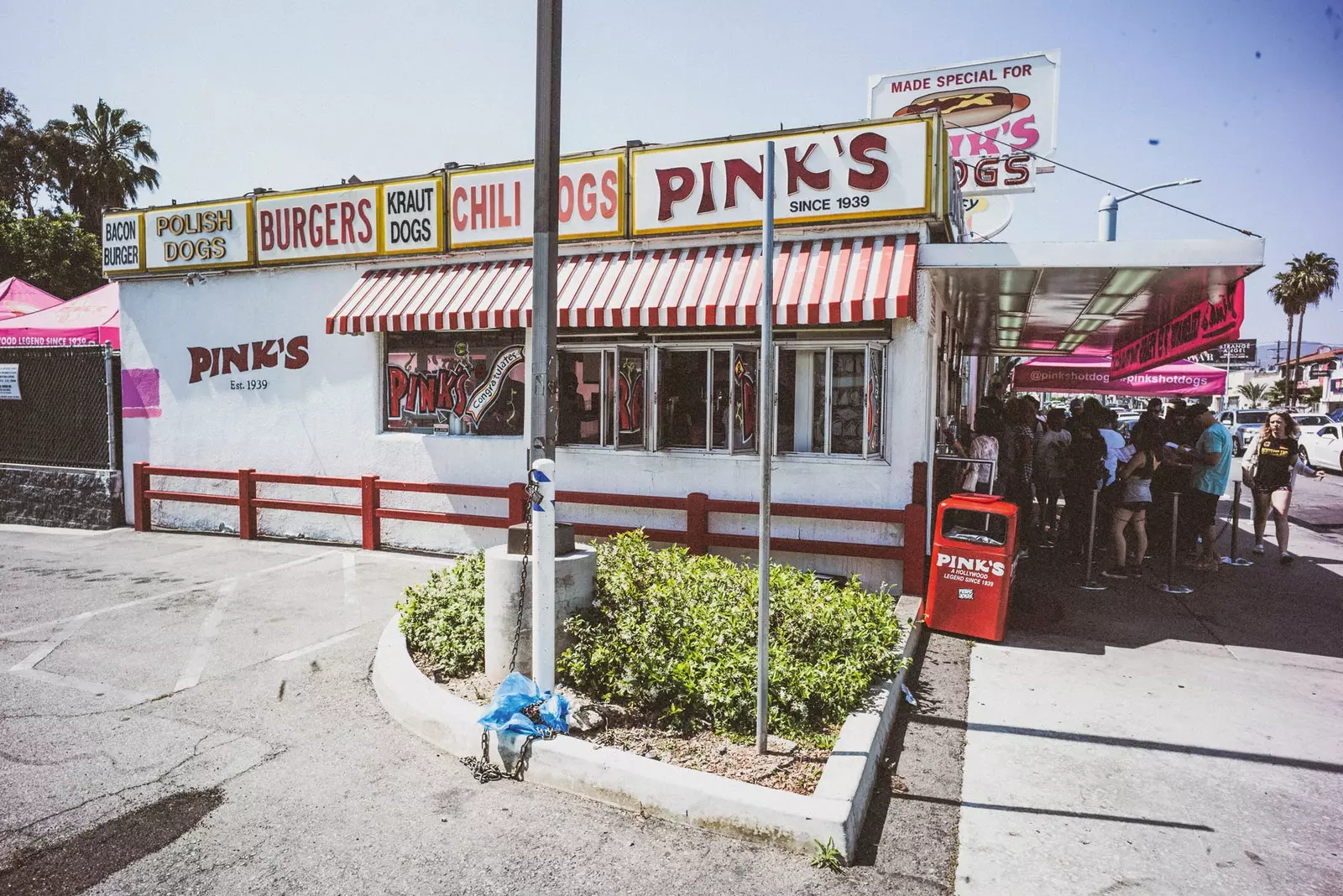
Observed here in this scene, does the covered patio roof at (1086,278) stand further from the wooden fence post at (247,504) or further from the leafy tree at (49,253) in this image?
the leafy tree at (49,253)

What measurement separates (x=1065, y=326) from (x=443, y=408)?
946cm

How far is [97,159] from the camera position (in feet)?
116

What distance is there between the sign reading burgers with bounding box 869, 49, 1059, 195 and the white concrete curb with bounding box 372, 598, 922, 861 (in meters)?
12.0

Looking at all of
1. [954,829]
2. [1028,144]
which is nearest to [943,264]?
[954,829]

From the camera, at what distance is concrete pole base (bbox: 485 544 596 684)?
15.9ft

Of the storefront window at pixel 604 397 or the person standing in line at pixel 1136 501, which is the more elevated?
the storefront window at pixel 604 397

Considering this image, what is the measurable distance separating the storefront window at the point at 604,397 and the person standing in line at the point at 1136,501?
Answer: 5.27 m

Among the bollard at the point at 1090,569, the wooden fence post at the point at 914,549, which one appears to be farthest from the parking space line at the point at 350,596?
the bollard at the point at 1090,569

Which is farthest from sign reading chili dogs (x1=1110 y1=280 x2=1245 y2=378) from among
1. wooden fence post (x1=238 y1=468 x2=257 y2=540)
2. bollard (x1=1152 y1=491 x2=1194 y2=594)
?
wooden fence post (x1=238 y1=468 x2=257 y2=540)

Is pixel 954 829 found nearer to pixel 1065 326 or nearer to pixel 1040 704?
pixel 1040 704

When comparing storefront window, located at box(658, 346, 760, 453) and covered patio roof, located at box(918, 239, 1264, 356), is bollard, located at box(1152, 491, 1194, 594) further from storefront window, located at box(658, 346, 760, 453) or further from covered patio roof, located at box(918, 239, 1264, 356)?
storefront window, located at box(658, 346, 760, 453)

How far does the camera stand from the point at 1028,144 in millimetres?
14219

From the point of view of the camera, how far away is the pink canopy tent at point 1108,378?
789 inches

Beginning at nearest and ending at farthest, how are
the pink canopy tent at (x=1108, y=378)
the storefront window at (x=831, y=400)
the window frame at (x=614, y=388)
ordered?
the storefront window at (x=831, y=400)
the window frame at (x=614, y=388)
the pink canopy tent at (x=1108, y=378)
